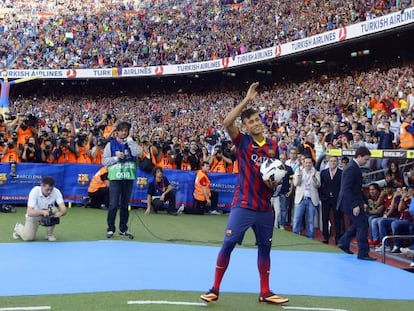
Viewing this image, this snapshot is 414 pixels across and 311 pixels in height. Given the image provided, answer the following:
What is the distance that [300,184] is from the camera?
1129 cm

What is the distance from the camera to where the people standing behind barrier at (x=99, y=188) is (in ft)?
47.6

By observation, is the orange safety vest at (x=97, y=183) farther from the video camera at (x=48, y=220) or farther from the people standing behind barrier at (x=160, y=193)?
the video camera at (x=48, y=220)

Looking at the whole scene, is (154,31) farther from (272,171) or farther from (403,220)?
(272,171)

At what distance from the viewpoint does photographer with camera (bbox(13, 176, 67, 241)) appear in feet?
30.7

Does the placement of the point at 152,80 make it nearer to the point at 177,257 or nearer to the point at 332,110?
the point at 332,110

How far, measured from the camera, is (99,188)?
1450 centimetres

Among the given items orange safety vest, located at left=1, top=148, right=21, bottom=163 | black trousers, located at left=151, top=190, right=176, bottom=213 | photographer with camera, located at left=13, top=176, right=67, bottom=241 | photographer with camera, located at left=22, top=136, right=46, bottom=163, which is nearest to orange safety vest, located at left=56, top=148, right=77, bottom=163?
photographer with camera, located at left=22, top=136, right=46, bottom=163

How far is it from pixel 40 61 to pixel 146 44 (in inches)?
315

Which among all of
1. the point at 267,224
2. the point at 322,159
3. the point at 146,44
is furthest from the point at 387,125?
the point at 146,44

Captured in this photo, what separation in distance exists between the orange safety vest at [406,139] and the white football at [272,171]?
7.02m

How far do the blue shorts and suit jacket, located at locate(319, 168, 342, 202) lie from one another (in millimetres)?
5108

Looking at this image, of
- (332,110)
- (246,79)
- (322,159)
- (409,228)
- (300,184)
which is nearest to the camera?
(409,228)

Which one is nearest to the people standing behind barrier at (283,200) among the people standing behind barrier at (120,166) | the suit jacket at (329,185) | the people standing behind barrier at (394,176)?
the suit jacket at (329,185)

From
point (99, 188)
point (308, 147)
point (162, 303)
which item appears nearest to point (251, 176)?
point (162, 303)
